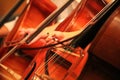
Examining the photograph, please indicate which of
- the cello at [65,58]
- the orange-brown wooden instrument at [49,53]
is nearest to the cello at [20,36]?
the orange-brown wooden instrument at [49,53]

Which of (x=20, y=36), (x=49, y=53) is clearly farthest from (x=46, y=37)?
(x=20, y=36)

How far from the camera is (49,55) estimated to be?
1.01m

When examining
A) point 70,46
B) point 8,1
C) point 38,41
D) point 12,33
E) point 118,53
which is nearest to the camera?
point 118,53

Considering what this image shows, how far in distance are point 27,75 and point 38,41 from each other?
189 millimetres

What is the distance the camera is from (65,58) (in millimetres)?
933

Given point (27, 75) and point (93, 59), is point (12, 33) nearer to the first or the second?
point (27, 75)

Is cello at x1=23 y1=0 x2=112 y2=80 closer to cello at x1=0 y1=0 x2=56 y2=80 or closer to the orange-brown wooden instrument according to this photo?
the orange-brown wooden instrument

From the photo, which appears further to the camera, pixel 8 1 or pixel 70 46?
pixel 8 1

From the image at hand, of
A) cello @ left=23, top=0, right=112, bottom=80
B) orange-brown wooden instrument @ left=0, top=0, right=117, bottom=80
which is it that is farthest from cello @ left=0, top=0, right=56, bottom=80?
cello @ left=23, top=0, right=112, bottom=80

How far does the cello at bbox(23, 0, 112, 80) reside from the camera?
0.76 metres

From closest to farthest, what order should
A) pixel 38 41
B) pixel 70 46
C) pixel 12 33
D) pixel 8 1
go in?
pixel 70 46 < pixel 38 41 < pixel 12 33 < pixel 8 1

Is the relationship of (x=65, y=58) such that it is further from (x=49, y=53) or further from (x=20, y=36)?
(x=20, y=36)

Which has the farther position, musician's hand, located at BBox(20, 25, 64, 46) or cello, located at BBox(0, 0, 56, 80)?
cello, located at BBox(0, 0, 56, 80)

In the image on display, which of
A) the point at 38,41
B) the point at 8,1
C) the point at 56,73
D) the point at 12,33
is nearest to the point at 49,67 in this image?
the point at 56,73
